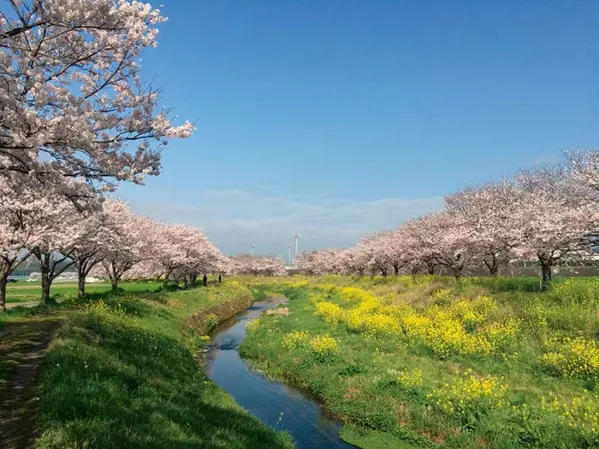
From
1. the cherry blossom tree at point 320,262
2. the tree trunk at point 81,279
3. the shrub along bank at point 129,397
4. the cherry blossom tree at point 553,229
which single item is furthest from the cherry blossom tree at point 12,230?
the cherry blossom tree at point 320,262

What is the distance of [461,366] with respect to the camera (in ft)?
58.3

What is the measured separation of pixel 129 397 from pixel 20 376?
3136 mm

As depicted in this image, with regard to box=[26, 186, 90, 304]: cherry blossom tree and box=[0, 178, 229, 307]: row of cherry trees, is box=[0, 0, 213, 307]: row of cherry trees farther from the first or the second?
box=[26, 186, 90, 304]: cherry blossom tree

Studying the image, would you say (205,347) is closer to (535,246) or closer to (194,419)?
(194,419)

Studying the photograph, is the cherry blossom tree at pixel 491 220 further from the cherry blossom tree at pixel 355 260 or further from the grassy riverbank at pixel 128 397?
the grassy riverbank at pixel 128 397

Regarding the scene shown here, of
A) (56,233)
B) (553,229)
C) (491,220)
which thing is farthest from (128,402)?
(491,220)

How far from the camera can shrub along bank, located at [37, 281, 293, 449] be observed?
8000 mm

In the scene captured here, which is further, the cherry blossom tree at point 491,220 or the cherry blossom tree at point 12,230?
the cherry blossom tree at point 491,220

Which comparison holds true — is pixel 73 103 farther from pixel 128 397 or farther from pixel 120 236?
pixel 120 236

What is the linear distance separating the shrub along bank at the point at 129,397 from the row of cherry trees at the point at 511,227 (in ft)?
72.9

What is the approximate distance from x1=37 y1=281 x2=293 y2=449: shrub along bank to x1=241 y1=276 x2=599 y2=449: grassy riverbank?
4.48m

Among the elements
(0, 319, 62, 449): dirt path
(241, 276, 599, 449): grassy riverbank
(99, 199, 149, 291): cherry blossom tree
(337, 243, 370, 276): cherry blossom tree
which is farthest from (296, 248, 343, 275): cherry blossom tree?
(0, 319, 62, 449): dirt path

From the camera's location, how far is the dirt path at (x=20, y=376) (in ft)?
25.7

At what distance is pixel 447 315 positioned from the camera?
1005 inches
